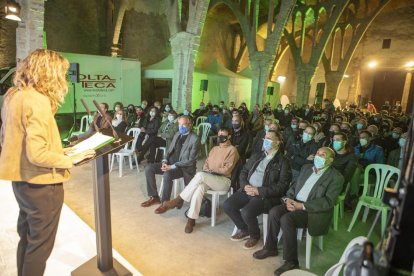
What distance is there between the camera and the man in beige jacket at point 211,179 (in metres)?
3.47

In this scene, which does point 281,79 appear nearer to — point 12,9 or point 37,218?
point 12,9

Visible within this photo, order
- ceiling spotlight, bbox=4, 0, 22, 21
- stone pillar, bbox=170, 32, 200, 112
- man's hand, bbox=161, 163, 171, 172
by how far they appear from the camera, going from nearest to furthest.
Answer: man's hand, bbox=161, 163, 171, 172
ceiling spotlight, bbox=4, 0, 22, 21
stone pillar, bbox=170, 32, 200, 112

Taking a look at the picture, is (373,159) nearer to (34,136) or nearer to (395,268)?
(395,268)

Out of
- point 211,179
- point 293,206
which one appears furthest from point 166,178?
point 293,206

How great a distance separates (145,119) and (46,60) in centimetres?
528

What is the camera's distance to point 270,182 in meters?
3.29

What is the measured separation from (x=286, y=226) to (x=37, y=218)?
2.16 m

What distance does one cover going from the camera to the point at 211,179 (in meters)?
3.60

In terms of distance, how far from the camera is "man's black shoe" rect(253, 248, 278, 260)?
9.67 ft

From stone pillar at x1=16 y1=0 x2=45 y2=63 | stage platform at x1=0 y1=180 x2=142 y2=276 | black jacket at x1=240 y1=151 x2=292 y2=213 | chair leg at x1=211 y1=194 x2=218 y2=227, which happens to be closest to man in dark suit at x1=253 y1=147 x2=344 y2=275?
black jacket at x1=240 y1=151 x2=292 y2=213

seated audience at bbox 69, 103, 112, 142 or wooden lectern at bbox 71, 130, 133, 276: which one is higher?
seated audience at bbox 69, 103, 112, 142

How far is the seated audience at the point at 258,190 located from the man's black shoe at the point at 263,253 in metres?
0.18

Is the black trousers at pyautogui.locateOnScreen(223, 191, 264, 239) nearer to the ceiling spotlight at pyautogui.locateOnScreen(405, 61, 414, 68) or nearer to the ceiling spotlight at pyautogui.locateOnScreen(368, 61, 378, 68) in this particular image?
the ceiling spotlight at pyautogui.locateOnScreen(405, 61, 414, 68)

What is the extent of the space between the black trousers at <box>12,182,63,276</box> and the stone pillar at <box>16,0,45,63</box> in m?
5.68
